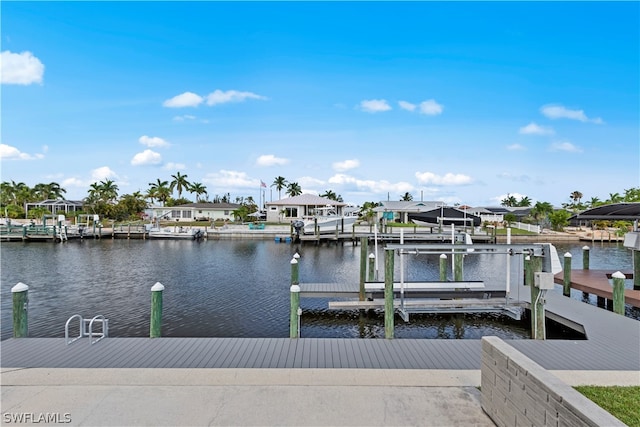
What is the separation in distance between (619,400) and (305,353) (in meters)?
4.87

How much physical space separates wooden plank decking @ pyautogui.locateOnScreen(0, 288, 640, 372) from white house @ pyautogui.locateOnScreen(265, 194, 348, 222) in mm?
51377

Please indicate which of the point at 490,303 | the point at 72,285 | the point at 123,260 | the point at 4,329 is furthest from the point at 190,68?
the point at 490,303

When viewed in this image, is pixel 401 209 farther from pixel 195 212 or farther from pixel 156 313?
pixel 156 313

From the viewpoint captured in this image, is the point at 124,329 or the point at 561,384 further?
the point at 124,329

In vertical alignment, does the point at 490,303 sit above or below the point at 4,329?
above

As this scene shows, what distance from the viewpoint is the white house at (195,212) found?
6844cm

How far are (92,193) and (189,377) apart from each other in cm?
8919

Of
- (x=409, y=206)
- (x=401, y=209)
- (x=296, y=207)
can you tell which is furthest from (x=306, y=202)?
(x=409, y=206)

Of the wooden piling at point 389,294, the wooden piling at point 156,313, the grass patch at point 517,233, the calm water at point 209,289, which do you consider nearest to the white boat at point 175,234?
the calm water at point 209,289

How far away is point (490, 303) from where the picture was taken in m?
11.3

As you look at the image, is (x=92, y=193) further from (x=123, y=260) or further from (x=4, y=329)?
(x=4, y=329)

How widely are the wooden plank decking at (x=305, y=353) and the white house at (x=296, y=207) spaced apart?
169 feet

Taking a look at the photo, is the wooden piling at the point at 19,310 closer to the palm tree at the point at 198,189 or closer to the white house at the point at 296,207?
the white house at the point at 296,207

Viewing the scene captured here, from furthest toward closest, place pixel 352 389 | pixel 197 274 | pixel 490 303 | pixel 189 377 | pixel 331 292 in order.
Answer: pixel 197 274 < pixel 331 292 < pixel 490 303 < pixel 189 377 < pixel 352 389
